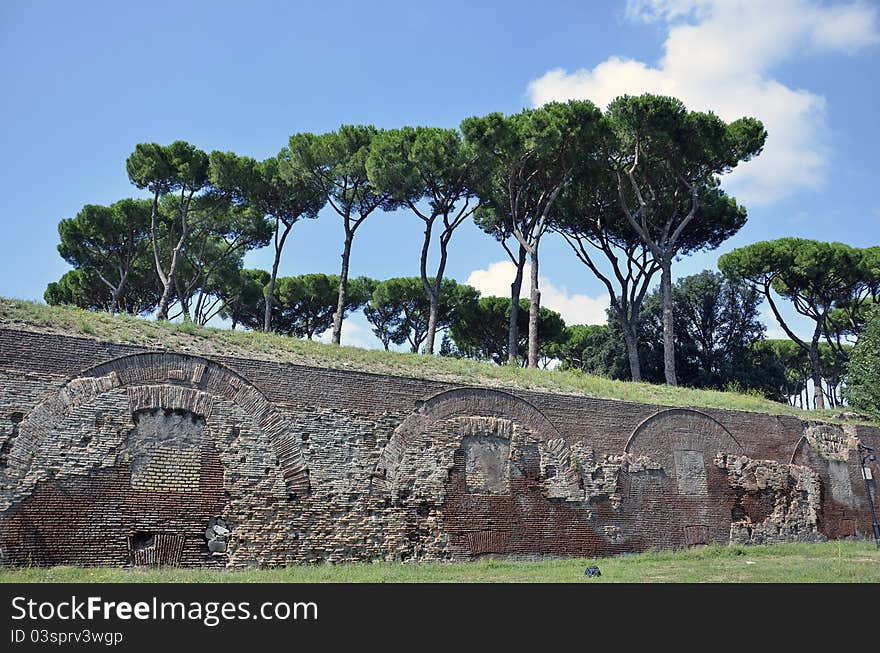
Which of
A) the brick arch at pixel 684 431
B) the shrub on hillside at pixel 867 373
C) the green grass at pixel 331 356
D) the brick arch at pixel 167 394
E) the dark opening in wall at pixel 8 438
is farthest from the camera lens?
the shrub on hillside at pixel 867 373

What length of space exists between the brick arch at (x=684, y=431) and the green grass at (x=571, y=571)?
6.63ft

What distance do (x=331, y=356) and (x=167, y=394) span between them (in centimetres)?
341

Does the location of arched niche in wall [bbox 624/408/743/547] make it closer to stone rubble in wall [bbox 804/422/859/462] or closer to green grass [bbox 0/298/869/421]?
green grass [bbox 0/298/869/421]

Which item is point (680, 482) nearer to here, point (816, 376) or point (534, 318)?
point (534, 318)

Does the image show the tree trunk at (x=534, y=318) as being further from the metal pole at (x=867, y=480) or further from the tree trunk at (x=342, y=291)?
the metal pole at (x=867, y=480)

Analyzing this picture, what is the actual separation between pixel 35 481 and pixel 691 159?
1847cm

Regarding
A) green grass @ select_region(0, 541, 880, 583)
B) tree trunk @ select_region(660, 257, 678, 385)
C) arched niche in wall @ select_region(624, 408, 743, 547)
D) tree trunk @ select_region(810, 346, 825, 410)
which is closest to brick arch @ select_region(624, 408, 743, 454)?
arched niche in wall @ select_region(624, 408, 743, 547)

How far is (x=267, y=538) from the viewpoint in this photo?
1008 cm

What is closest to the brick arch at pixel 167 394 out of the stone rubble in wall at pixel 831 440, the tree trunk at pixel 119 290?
the stone rubble in wall at pixel 831 440

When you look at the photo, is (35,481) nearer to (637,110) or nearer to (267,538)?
(267,538)

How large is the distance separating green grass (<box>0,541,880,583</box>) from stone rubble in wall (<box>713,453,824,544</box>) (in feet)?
3.11

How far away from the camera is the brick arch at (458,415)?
37.1 ft

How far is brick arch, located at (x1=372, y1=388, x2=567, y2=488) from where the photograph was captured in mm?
11312

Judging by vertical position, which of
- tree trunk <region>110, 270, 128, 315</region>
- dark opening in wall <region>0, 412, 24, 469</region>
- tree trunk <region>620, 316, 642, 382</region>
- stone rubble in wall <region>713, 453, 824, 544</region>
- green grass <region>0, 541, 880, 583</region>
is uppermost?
tree trunk <region>110, 270, 128, 315</region>
